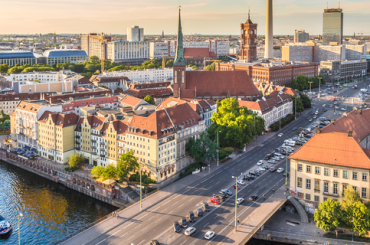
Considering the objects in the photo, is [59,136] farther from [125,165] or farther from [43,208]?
[125,165]

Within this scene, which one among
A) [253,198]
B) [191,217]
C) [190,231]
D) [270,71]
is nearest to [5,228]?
[191,217]

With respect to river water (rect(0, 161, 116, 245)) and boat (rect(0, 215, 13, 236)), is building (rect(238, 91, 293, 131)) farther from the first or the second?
boat (rect(0, 215, 13, 236))

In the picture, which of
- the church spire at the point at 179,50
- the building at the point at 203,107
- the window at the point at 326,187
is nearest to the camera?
the window at the point at 326,187

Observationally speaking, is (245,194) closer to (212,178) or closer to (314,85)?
(212,178)

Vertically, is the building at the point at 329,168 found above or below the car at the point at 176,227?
above

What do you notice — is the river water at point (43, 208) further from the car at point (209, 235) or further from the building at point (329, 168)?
the building at point (329, 168)

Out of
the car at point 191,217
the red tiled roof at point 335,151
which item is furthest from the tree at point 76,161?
the red tiled roof at point 335,151
